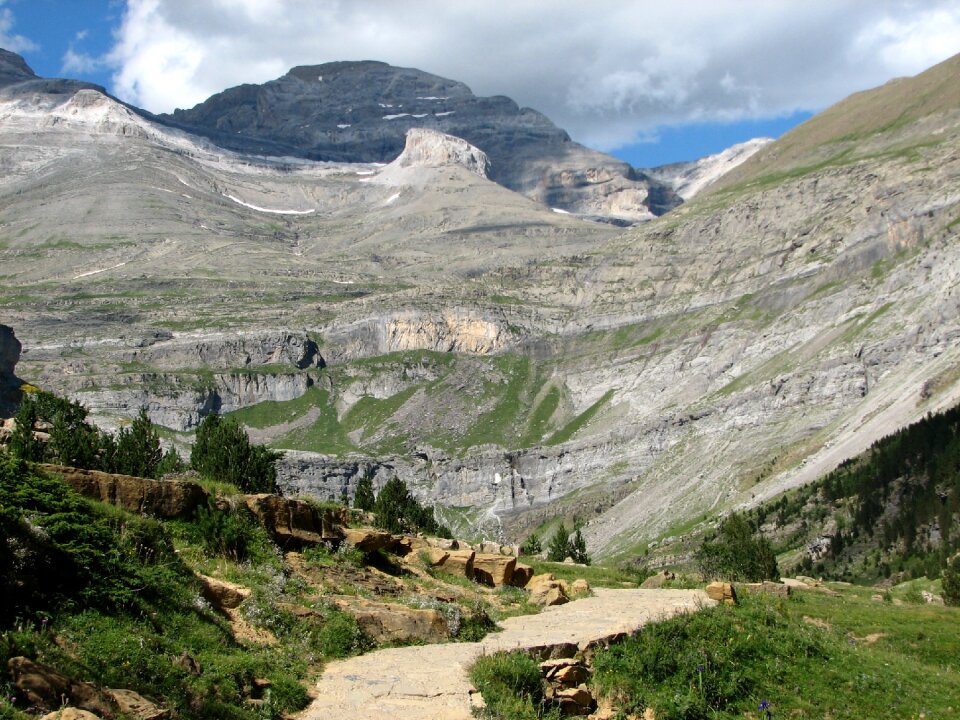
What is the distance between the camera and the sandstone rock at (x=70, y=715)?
12.7 m

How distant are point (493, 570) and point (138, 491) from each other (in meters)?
11.0

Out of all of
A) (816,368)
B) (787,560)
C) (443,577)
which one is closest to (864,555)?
(787,560)

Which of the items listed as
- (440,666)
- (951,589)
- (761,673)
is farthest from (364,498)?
(440,666)

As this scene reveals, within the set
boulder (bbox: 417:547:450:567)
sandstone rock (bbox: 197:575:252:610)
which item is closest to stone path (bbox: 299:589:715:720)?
sandstone rock (bbox: 197:575:252:610)

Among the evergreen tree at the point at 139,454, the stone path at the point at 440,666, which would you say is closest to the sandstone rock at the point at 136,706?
the stone path at the point at 440,666

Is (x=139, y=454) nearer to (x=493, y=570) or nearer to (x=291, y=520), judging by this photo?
(x=291, y=520)

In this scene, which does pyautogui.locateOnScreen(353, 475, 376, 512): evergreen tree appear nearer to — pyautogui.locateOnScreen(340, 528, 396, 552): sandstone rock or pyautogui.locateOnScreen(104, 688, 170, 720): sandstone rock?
pyautogui.locateOnScreen(340, 528, 396, 552): sandstone rock

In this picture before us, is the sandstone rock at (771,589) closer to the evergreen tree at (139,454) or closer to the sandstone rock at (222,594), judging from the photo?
the sandstone rock at (222,594)

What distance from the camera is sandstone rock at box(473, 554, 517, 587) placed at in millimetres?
28562

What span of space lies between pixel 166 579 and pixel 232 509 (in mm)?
4967

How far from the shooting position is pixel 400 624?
20625 millimetres

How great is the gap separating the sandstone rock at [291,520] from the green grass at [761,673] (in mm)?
8522

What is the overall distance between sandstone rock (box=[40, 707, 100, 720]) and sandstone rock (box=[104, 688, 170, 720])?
833 millimetres

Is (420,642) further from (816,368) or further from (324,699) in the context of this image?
(816,368)
